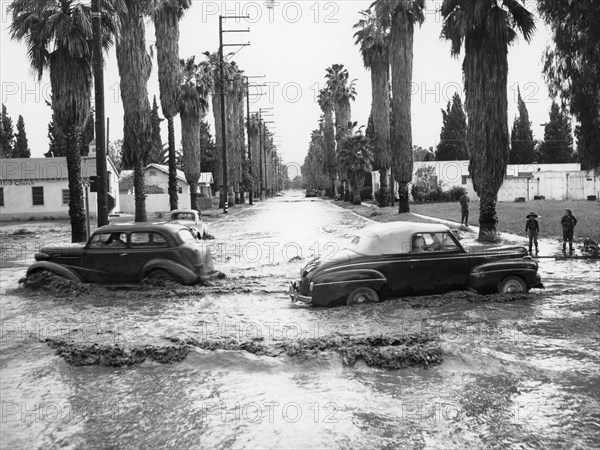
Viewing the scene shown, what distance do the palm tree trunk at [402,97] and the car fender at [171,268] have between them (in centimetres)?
2651

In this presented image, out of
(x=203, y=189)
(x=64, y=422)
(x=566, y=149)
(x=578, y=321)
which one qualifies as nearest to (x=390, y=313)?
(x=578, y=321)

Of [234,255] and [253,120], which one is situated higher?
[253,120]

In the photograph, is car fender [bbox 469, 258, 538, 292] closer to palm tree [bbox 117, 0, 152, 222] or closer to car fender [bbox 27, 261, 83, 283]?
car fender [bbox 27, 261, 83, 283]

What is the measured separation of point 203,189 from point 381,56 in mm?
36635

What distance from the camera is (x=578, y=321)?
982 centimetres

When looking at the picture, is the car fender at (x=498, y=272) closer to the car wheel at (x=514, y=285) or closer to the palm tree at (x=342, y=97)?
the car wheel at (x=514, y=285)

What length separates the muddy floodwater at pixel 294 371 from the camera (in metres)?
5.75

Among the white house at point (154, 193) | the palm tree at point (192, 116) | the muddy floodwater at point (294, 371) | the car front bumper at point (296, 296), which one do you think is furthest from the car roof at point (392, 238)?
the white house at point (154, 193)

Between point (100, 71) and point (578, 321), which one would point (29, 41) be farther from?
point (578, 321)

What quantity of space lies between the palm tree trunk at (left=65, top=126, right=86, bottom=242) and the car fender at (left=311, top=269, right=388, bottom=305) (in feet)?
48.4

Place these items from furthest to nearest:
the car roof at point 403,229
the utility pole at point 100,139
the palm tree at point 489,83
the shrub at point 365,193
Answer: the shrub at point 365,193 < the palm tree at point 489,83 < the utility pole at point 100,139 < the car roof at point 403,229

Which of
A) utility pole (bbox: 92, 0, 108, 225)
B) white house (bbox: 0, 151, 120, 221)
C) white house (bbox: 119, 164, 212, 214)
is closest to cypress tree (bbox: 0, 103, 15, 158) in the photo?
white house (bbox: 119, 164, 212, 214)

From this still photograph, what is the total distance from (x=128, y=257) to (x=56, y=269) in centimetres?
157

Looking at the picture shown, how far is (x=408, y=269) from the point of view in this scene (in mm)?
10914
